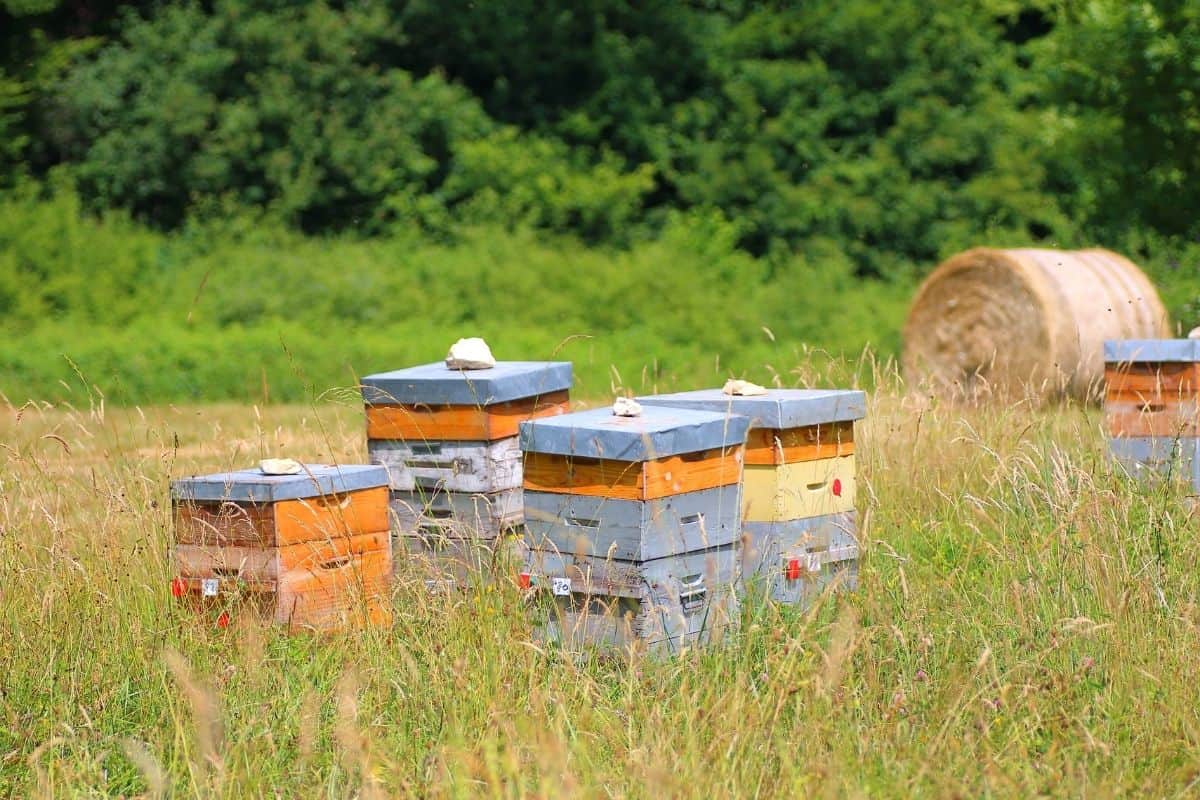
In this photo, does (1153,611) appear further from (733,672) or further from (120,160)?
(120,160)

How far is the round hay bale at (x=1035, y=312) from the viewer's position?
432 inches

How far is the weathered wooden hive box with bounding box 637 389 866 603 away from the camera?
16.2 feet

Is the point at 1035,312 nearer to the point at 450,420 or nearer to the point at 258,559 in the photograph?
the point at 450,420

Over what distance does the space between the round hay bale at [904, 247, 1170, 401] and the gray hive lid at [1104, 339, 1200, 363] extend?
3809 millimetres

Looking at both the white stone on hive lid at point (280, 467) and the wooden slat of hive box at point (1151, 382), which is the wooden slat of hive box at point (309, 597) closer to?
the white stone on hive lid at point (280, 467)

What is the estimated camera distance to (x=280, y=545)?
4750 millimetres

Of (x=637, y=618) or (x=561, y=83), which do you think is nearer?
(x=637, y=618)

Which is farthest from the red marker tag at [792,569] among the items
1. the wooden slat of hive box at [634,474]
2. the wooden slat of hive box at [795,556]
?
the wooden slat of hive box at [634,474]

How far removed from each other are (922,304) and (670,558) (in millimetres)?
8420

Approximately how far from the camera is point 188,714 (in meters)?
4.13

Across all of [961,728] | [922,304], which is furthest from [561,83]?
[961,728]

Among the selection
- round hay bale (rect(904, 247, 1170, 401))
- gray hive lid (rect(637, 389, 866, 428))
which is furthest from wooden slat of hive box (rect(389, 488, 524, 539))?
round hay bale (rect(904, 247, 1170, 401))

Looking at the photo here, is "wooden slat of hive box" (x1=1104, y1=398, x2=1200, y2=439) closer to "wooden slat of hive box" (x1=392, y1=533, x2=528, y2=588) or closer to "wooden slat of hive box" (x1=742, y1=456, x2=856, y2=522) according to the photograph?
"wooden slat of hive box" (x1=742, y1=456, x2=856, y2=522)

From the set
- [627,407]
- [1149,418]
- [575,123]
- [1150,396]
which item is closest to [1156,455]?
[1149,418]
